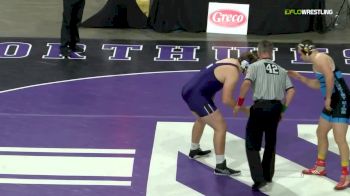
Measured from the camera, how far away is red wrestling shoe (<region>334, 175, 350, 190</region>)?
7.96 metres

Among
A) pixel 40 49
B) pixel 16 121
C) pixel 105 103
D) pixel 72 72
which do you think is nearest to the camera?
pixel 16 121

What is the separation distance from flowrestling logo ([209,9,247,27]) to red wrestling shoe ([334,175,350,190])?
635cm

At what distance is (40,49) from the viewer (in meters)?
13.0

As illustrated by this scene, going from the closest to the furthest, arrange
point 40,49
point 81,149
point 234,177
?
point 234,177 → point 81,149 → point 40,49

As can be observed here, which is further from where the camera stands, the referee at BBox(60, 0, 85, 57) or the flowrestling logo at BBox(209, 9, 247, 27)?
the flowrestling logo at BBox(209, 9, 247, 27)

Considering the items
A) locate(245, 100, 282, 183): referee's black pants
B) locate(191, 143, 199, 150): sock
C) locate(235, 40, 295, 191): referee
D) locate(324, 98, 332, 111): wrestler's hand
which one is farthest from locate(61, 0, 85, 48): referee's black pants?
locate(324, 98, 332, 111): wrestler's hand

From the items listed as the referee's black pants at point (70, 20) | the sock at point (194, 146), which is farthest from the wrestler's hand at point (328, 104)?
the referee's black pants at point (70, 20)

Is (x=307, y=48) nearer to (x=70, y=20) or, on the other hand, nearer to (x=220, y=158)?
(x=220, y=158)

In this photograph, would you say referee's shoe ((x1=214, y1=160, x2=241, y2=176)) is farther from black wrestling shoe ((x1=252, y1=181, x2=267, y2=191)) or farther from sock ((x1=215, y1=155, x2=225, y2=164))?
black wrestling shoe ((x1=252, y1=181, x2=267, y2=191))

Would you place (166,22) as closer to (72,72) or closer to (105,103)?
(72,72)

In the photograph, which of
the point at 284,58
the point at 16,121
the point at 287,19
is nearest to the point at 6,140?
the point at 16,121

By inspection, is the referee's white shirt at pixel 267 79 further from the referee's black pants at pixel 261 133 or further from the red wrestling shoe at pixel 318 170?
the red wrestling shoe at pixel 318 170

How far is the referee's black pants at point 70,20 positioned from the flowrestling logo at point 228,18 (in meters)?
2.81

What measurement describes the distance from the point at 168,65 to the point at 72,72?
5.48ft
